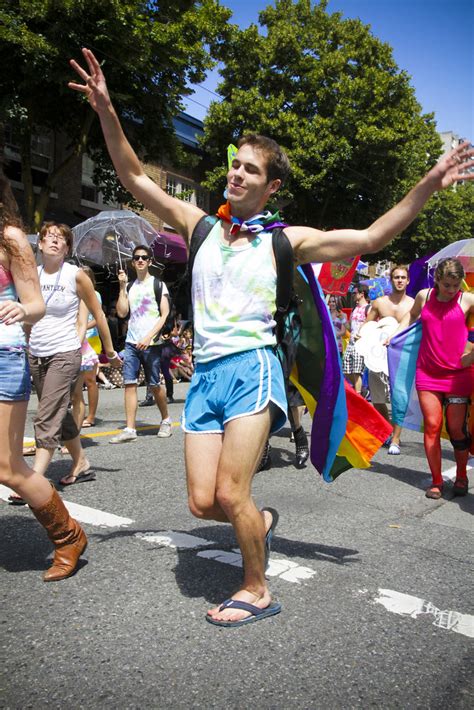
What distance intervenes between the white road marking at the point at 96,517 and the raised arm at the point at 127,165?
2027 millimetres

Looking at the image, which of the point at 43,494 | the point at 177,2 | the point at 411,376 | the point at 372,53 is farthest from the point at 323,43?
the point at 43,494

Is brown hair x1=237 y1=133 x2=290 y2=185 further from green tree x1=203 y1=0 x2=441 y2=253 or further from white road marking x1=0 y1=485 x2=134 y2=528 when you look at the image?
green tree x1=203 y1=0 x2=441 y2=253

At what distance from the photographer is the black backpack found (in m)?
3.14

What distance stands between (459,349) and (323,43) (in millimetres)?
22461

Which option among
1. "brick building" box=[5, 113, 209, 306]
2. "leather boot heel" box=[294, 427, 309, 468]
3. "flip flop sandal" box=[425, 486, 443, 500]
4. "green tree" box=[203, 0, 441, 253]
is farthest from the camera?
"green tree" box=[203, 0, 441, 253]

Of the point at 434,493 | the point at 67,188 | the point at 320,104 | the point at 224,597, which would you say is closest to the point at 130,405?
the point at 434,493

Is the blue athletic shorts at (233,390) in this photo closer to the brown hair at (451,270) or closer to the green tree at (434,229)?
the brown hair at (451,270)

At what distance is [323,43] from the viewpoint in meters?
25.2

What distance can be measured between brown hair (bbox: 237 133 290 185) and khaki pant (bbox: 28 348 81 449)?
246cm

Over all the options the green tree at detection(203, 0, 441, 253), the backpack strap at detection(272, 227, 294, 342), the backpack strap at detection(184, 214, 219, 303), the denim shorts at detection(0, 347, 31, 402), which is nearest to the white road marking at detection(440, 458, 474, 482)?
the backpack strap at detection(272, 227, 294, 342)

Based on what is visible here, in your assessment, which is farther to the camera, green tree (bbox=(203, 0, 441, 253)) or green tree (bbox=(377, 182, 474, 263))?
green tree (bbox=(377, 182, 474, 263))

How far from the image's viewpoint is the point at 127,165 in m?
3.24

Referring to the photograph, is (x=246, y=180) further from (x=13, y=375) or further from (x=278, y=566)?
(x=278, y=566)

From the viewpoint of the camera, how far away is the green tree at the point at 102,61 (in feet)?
47.2
